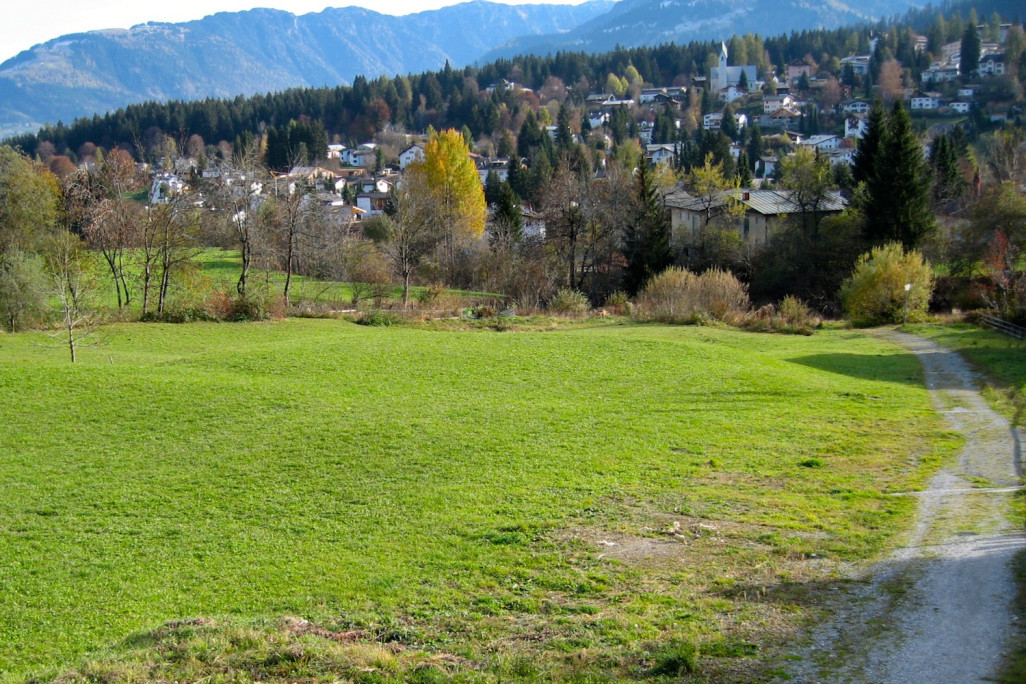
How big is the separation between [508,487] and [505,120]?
504ft

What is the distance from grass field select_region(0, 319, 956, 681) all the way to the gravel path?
0.49m

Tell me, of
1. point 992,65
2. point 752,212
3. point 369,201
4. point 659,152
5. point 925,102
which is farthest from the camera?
point 992,65

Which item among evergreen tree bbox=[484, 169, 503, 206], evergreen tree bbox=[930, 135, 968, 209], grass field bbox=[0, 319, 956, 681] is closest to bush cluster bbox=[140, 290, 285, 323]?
grass field bbox=[0, 319, 956, 681]

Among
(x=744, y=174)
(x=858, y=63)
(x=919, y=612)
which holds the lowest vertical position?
(x=919, y=612)

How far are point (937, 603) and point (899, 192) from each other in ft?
162

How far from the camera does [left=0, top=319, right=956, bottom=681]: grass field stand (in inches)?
371

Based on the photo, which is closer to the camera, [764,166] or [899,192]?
[899,192]

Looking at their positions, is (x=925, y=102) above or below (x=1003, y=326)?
above

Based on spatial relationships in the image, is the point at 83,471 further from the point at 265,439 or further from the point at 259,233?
the point at 259,233

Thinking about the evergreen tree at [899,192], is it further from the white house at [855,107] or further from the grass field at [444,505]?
the white house at [855,107]

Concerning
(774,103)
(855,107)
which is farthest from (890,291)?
(774,103)

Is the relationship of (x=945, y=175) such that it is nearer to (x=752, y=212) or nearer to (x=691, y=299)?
(x=752, y=212)

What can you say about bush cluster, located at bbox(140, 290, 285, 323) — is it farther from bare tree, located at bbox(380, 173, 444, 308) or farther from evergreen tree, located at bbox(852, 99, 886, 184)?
evergreen tree, located at bbox(852, 99, 886, 184)

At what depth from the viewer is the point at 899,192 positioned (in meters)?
53.1
